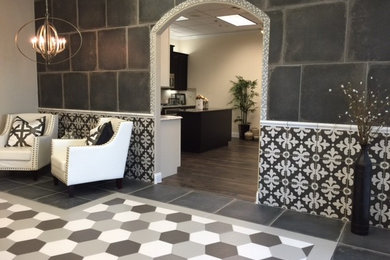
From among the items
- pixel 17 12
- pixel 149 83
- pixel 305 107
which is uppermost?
pixel 17 12

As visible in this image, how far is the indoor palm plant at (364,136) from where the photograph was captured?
2932 millimetres

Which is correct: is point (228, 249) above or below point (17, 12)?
below

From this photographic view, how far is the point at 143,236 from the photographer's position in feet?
9.45

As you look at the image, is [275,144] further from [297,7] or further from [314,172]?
[297,7]

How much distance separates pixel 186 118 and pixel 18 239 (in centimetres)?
463

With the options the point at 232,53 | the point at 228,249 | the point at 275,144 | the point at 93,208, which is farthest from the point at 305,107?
the point at 232,53

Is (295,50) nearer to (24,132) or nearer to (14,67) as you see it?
(24,132)

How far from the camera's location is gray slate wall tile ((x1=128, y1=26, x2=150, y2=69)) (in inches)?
173

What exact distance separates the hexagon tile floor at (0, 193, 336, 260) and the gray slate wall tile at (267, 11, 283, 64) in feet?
5.96

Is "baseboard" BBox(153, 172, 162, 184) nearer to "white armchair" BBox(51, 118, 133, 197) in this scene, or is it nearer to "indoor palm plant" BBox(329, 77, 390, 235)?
"white armchair" BBox(51, 118, 133, 197)

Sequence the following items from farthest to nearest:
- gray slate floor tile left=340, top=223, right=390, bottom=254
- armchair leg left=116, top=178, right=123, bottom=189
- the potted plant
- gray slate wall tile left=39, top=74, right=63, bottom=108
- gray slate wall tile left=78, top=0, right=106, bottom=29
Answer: the potted plant → gray slate wall tile left=39, top=74, right=63, bottom=108 → gray slate wall tile left=78, top=0, right=106, bottom=29 → armchair leg left=116, top=178, right=123, bottom=189 → gray slate floor tile left=340, top=223, right=390, bottom=254

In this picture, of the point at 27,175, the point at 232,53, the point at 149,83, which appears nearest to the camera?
the point at 149,83

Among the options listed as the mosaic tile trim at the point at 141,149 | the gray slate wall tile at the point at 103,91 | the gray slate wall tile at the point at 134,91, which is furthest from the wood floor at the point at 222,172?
the gray slate wall tile at the point at 103,91

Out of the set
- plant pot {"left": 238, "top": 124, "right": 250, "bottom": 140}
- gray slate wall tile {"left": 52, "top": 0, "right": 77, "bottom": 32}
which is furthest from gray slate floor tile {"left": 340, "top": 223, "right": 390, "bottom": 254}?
plant pot {"left": 238, "top": 124, "right": 250, "bottom": 140}
